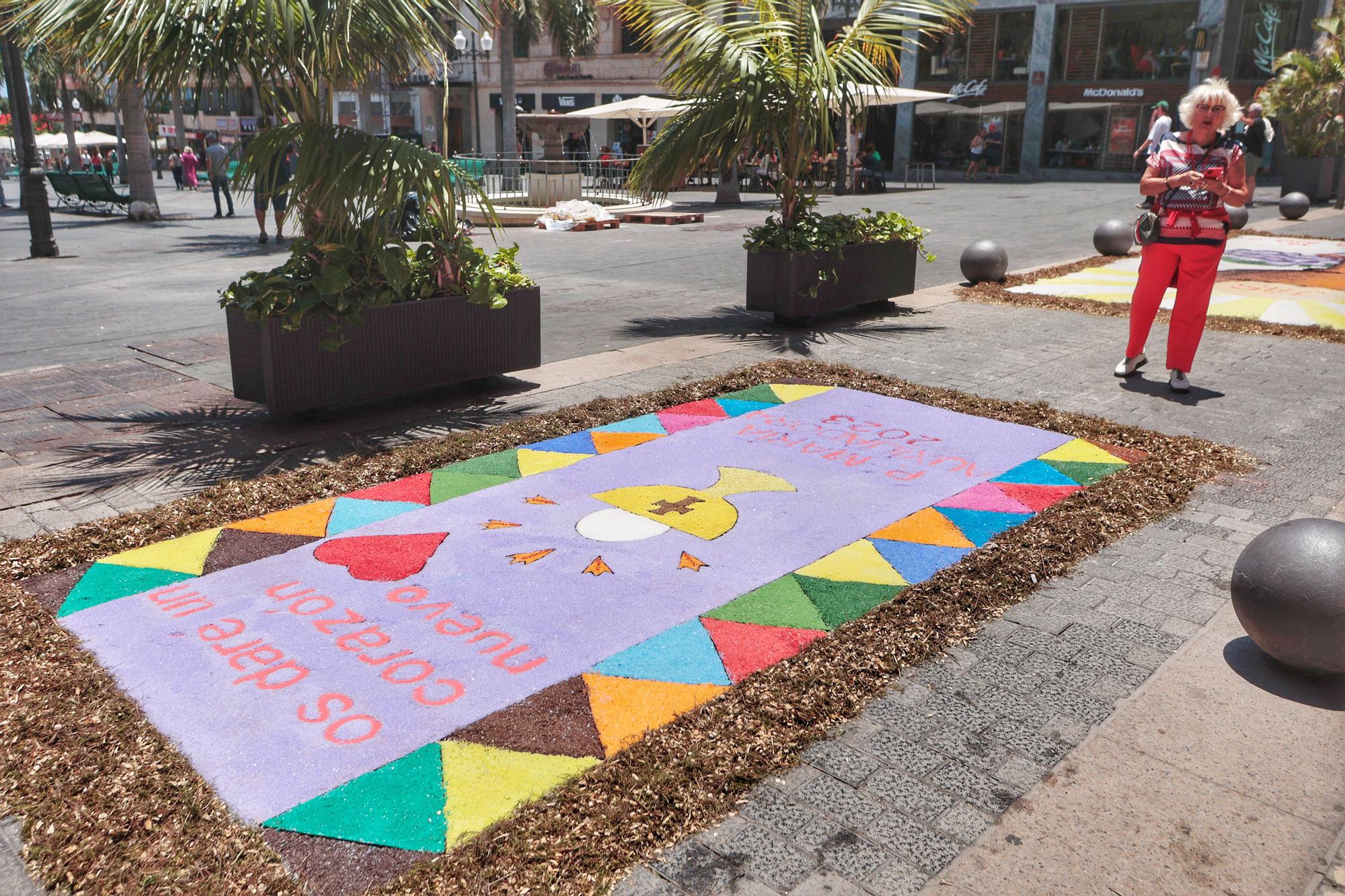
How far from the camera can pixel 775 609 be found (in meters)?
4.14

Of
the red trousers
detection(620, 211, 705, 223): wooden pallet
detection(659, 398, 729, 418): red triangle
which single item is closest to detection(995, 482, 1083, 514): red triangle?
detection(659, 398, 729, 418): red triangle

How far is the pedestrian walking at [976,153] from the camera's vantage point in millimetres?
38281

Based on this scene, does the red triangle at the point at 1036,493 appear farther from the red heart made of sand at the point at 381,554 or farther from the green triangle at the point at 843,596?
the red heart made of sand at the point at 381,554

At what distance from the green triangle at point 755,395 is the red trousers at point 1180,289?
106 inches

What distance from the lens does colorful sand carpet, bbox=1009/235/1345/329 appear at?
35.1ft

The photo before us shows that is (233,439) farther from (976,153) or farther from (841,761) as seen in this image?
(976,153)

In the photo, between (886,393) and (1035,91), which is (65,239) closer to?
(886,393)

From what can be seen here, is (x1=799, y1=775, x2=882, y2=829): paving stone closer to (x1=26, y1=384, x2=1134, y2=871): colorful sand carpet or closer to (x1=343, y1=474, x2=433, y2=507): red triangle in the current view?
(x1=26, y1=384, x2=1134, y2=871): colorful sand carpet

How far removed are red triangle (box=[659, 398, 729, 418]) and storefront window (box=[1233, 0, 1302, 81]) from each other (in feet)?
115

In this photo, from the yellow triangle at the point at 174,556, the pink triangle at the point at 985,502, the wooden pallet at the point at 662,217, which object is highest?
the wooden pallet at the point at 662,217

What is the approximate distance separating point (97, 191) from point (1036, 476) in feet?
80.5

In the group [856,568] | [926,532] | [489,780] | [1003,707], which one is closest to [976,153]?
[926,532]

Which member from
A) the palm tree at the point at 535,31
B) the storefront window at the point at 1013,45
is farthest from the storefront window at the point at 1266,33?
the palm tree at the point at 535,31

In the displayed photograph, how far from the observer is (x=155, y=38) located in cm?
592
